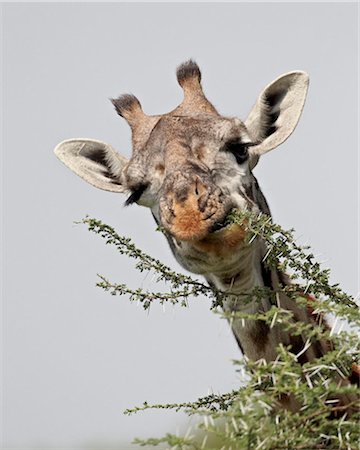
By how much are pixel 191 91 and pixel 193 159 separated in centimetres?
134

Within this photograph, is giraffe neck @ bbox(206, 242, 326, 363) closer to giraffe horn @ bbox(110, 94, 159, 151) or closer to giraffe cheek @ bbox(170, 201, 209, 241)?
giraffe cheek @ bbox(170, 201, 209, 241)

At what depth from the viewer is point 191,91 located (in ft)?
22.1

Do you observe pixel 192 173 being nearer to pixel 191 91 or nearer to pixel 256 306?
pixel 256 306

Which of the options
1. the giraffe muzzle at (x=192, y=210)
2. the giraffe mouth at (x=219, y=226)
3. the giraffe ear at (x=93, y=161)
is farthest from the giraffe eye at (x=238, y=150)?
the giraffe ear at (x=93, y=161)

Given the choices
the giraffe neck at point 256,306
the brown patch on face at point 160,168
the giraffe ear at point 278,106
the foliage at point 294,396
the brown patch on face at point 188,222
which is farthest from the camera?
the giraffe ear at point 278,106

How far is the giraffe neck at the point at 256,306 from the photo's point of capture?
5348 millimetres

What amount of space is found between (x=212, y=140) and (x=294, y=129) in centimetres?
69

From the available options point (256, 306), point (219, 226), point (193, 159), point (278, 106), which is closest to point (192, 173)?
point (193, 159)

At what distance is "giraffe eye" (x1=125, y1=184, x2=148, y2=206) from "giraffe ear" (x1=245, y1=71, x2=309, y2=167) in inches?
36.5

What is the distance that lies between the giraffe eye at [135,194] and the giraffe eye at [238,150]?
24.7 inches

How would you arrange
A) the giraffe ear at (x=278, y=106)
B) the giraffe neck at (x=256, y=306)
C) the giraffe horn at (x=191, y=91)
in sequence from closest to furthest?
the giraffe neck at (x=256, y=306) < the giraffe ear at (x=278, y=106) < the giraffe horn at (x=191, y=91)

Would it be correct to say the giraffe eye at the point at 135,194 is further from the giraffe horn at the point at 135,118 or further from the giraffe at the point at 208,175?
the giraffe horn at the point at 135,118

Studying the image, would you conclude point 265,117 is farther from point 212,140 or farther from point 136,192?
point 136,192

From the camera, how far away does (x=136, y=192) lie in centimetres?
591
